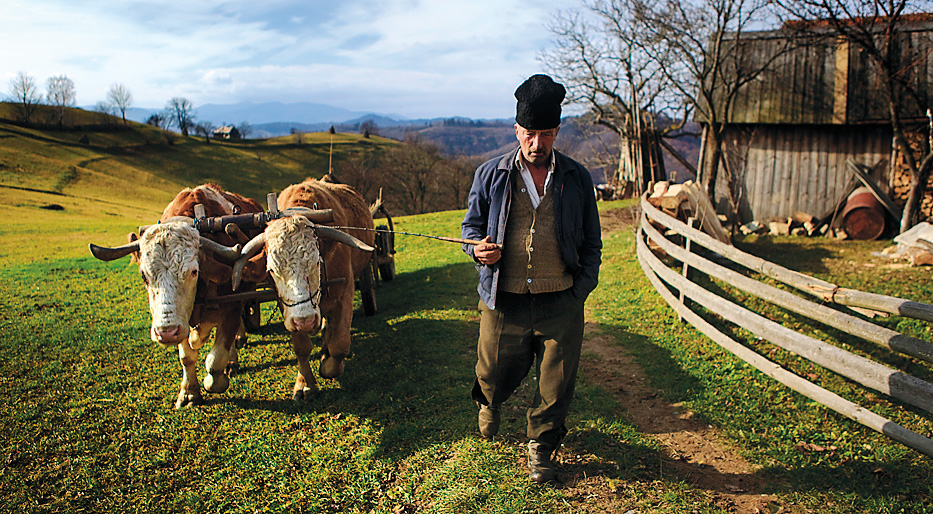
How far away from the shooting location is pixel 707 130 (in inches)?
595

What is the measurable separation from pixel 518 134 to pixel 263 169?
56.3m

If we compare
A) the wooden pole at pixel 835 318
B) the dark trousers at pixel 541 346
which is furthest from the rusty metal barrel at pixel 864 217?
the dark trousers at pixel 541 346

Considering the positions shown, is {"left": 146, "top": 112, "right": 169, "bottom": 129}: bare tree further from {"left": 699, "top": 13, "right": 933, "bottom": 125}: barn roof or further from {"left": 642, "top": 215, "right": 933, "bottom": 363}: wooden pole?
{"left": 642, "top": 215, "right": 933, "bottom": 363}: wooden pole

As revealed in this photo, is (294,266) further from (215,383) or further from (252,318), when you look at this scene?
(252,318)

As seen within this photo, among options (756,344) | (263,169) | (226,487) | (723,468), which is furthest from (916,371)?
(263,169)

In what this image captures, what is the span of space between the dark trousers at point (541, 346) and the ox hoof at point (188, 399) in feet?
10.5

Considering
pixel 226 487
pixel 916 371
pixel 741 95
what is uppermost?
pixel 741 95

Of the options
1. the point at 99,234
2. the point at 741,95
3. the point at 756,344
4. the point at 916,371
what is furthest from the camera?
the point at 99,234

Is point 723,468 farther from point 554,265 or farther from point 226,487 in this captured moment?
point 226,487

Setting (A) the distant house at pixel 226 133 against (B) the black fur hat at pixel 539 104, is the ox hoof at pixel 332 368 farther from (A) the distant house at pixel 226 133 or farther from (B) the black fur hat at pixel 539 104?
(A) the distant house at pixel 226 133

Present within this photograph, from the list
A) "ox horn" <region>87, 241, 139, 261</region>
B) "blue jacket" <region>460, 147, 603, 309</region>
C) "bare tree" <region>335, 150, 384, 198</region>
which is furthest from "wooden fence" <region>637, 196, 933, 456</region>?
"bare tree" <region>335, 150, 384, 198</region>

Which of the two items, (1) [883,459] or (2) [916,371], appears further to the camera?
(2) [916,371]

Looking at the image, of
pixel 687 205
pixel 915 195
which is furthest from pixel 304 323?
pixel 915 195

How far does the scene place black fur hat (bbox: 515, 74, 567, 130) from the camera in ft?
10.9
